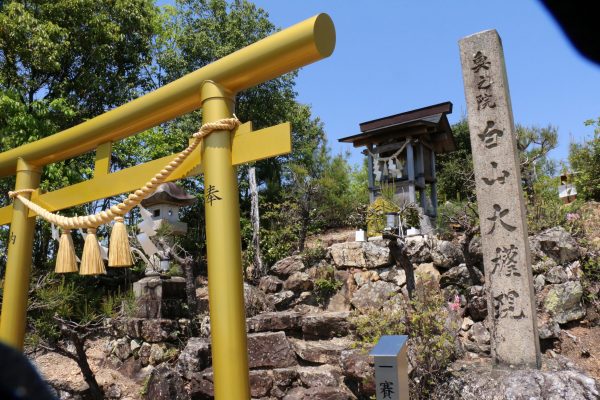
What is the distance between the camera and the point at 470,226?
8133 mm

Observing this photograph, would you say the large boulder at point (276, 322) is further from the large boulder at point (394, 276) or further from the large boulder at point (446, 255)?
the large boulder at point (446, 255)

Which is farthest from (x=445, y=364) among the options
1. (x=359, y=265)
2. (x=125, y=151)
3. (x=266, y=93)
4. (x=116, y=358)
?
(x=266, y=93)

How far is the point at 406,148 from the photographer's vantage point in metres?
11.8

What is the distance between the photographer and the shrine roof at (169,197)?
9.22m

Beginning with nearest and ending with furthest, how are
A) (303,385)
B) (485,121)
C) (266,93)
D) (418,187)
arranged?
(485,121)
(303,385)
(418,187)
(266,93)

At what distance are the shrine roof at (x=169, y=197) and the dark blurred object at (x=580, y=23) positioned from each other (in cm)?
882

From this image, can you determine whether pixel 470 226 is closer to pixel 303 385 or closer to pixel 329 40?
pixel 303 385

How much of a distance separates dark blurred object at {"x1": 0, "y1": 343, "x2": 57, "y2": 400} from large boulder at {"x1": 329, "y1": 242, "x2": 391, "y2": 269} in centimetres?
944

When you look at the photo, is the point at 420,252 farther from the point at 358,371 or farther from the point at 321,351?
the point at 358,371

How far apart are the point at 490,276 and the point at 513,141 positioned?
1.76 m

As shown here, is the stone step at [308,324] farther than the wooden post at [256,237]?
No

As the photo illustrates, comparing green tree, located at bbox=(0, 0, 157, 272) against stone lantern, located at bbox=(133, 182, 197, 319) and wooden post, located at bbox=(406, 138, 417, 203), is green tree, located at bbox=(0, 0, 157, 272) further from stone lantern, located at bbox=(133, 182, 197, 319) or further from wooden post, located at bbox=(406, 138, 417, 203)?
wooden post, located at bbox=(406, 138, 417, 203)

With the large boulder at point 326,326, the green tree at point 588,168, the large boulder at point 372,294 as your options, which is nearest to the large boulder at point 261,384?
the large boulder at point 326,326

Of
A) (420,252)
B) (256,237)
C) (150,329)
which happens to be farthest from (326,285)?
(150,329)
